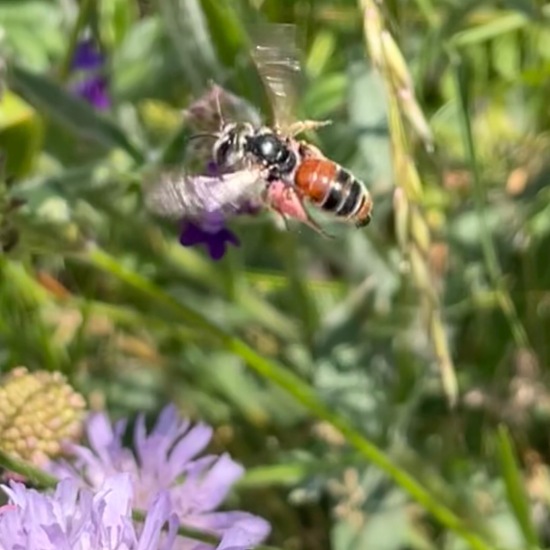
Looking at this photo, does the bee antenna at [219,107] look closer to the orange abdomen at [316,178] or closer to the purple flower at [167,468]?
the orange abdomen at [316,178]

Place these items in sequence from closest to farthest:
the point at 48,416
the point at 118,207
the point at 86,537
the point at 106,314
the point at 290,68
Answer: the point at 86,537
the point at 48,416
the point at 290,68
the point at 118,207
the point at 106,314

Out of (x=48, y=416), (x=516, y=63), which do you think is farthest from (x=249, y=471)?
(x=516, y=63)

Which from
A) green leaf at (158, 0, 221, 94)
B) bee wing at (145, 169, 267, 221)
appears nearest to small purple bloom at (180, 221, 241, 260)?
bee wing at (145, 169, 267, 221)

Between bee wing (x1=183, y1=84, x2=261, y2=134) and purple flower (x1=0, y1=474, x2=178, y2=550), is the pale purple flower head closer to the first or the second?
bee wing (x1=183, y1=84, x2=261, y2=134)

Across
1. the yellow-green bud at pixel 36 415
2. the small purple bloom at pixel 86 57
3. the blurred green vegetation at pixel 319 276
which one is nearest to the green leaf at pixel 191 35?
the blurred green vegetation at pixel 319 276

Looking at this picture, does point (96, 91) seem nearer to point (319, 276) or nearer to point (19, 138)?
point (19, 138)

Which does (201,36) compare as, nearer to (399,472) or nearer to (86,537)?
(399,472)

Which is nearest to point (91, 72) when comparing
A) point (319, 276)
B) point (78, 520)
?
point (319, 276)
